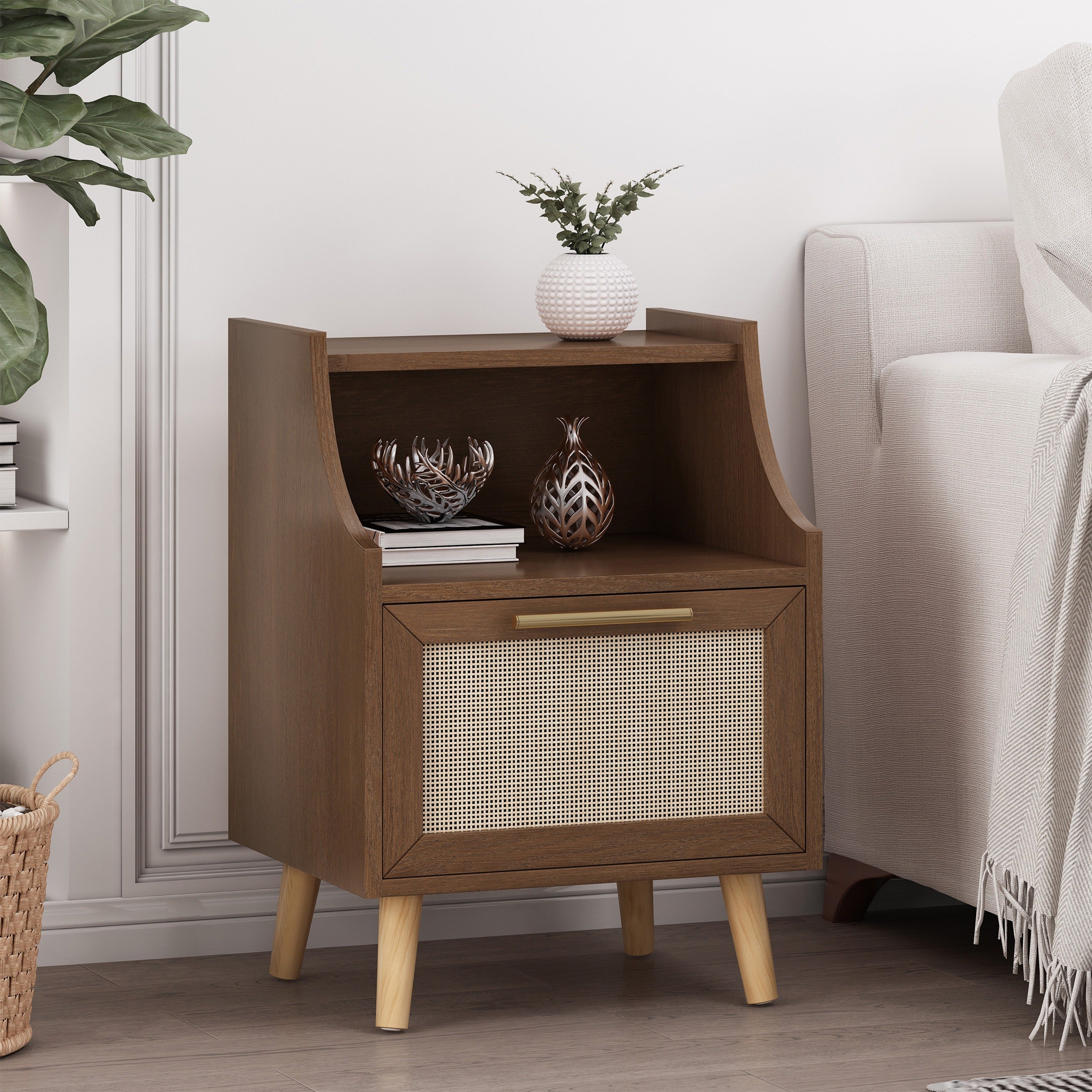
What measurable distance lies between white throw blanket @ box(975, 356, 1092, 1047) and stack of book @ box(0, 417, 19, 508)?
3.97 ft

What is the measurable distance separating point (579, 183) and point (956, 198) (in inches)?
23.3

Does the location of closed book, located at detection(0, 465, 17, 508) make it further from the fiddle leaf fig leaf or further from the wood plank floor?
the wood plank floor

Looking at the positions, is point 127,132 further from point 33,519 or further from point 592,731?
point 592,731

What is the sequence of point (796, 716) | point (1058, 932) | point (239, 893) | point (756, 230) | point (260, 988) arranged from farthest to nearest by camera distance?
1. point (756, 230)
2. point (239, 893)
3. point (260, 988)
4. point (796, 716)
5. point (1058, 932)

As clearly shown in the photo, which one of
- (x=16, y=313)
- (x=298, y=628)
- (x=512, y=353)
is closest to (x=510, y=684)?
(x=298, y=628)

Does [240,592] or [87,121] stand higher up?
[87,121]

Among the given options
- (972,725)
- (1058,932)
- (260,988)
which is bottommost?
(260,988)

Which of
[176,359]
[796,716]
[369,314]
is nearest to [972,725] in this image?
[796,716]

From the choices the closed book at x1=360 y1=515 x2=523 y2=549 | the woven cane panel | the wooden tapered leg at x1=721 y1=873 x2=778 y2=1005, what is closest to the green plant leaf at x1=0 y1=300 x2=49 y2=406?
the closed book at x1=360 y1=515 x2=523 y2=549

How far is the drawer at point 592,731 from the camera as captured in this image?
6.12 ft

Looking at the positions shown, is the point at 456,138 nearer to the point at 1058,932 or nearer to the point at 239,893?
the point at 239,893

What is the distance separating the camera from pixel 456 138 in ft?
7.62

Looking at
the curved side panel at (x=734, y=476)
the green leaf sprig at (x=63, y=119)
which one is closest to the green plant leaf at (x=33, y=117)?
the green leaf sprig at (x=63, y=119)

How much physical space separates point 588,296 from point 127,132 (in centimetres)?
56
